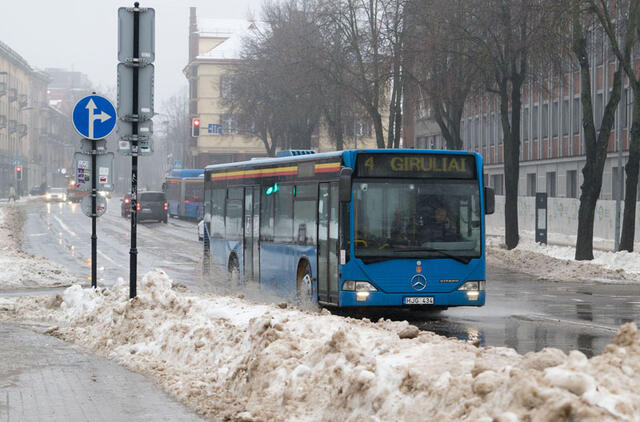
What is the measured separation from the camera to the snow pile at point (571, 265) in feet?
91.8

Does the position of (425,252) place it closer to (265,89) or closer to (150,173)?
(265,89)

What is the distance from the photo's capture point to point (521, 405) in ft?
20.2

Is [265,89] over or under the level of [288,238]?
over

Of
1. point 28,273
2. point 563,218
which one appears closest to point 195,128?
point 563,218

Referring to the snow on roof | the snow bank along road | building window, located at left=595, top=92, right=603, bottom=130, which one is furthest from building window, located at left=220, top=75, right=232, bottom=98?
the snow bank along road

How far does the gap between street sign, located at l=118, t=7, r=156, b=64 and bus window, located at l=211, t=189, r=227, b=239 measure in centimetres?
785

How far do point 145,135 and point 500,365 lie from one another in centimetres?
937

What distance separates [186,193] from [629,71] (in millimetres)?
44399

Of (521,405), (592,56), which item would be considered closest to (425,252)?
(521,405)

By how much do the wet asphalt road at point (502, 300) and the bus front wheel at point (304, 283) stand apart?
4.33 feet

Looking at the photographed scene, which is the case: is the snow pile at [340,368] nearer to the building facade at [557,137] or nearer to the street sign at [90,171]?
the street sign at [90,171]

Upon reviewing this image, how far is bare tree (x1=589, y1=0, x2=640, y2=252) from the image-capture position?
1120 inches

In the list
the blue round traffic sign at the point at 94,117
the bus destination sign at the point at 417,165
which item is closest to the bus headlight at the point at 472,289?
the bus destination sign at the point at 417,165

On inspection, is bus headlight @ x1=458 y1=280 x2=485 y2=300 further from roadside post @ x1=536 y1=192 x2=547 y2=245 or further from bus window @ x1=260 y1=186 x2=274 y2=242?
roadside post @ x1=536 y1=192 x2=547 y2=245
